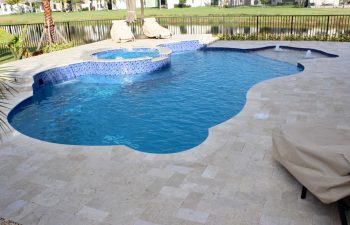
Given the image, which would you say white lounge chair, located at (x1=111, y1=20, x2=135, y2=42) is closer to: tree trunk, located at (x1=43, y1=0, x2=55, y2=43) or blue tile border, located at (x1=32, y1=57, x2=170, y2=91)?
tree trunk, located at (x1=43, y1=0, x2=55, y2=43)

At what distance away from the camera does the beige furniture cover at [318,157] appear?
10.1ft

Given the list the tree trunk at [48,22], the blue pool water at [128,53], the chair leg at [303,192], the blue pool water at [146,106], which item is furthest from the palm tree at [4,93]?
the tree trunk at [48,22]

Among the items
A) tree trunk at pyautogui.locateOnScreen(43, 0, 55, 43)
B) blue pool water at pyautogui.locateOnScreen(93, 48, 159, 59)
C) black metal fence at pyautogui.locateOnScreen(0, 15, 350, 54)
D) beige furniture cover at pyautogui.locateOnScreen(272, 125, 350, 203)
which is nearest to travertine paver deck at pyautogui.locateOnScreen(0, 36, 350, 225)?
beige furniture cover at pyautogui.locateOnScreen(272, 125, 350, 203)

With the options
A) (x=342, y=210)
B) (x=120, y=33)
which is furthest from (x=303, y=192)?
(x=120, y=33)

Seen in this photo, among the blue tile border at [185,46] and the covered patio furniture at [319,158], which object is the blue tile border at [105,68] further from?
the covered patio furniture at [319,158]

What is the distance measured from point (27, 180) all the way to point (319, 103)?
5.97m

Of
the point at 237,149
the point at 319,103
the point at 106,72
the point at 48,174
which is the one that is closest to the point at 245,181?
the point at 237,149

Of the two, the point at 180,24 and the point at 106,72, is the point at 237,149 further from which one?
the point at 180,24

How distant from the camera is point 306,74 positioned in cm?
964

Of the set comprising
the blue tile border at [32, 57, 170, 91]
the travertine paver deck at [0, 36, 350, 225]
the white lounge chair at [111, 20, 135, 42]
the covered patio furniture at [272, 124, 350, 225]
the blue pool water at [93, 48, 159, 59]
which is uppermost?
the white lounge chair at [111, 20, 135, 42]

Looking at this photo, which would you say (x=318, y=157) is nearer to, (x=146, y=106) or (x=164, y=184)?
(x=164, y=184)

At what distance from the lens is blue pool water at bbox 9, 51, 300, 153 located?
668 cm

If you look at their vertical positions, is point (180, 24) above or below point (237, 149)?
above

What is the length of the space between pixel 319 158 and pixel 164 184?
192cm
